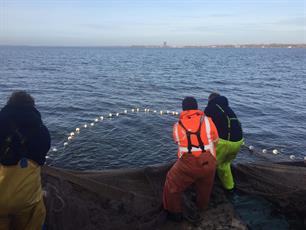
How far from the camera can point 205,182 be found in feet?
18.9

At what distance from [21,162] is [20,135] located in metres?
0.37

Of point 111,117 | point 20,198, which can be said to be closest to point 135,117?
point 111,117

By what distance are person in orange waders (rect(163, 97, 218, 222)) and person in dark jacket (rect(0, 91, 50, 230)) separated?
7.68ft

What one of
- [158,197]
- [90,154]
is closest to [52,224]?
[158,197]

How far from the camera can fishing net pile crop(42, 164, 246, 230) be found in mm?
5395

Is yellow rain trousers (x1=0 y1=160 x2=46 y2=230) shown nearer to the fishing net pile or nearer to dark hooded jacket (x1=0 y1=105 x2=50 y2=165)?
dark hooded jacket (x1=0 y1=105 x2=50 y2=165)

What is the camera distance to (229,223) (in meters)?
5.65

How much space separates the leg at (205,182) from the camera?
555 centimetres

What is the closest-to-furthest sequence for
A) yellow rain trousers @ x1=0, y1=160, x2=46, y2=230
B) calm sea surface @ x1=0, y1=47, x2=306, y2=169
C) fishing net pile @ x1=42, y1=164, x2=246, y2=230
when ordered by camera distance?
yellow rain trousers @ x1=0, y1=160, x2=46, y2=230 → fishing net pile @ x1=42, y1=164, x2=246, y2=230 → calm sea surface @ x1=0, y1=47, x2=306, y2=169

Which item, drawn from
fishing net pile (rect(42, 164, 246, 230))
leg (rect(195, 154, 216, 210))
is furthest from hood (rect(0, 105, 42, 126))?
leg (rect(195, 154, 216, 210))

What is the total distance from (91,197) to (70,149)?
22.8 ft

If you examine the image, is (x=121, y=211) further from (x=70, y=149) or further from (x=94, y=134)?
(x=94, y=134)

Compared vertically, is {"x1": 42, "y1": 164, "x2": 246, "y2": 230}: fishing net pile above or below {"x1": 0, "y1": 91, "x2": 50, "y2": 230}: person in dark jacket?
below

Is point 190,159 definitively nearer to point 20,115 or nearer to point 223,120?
point 223,120
